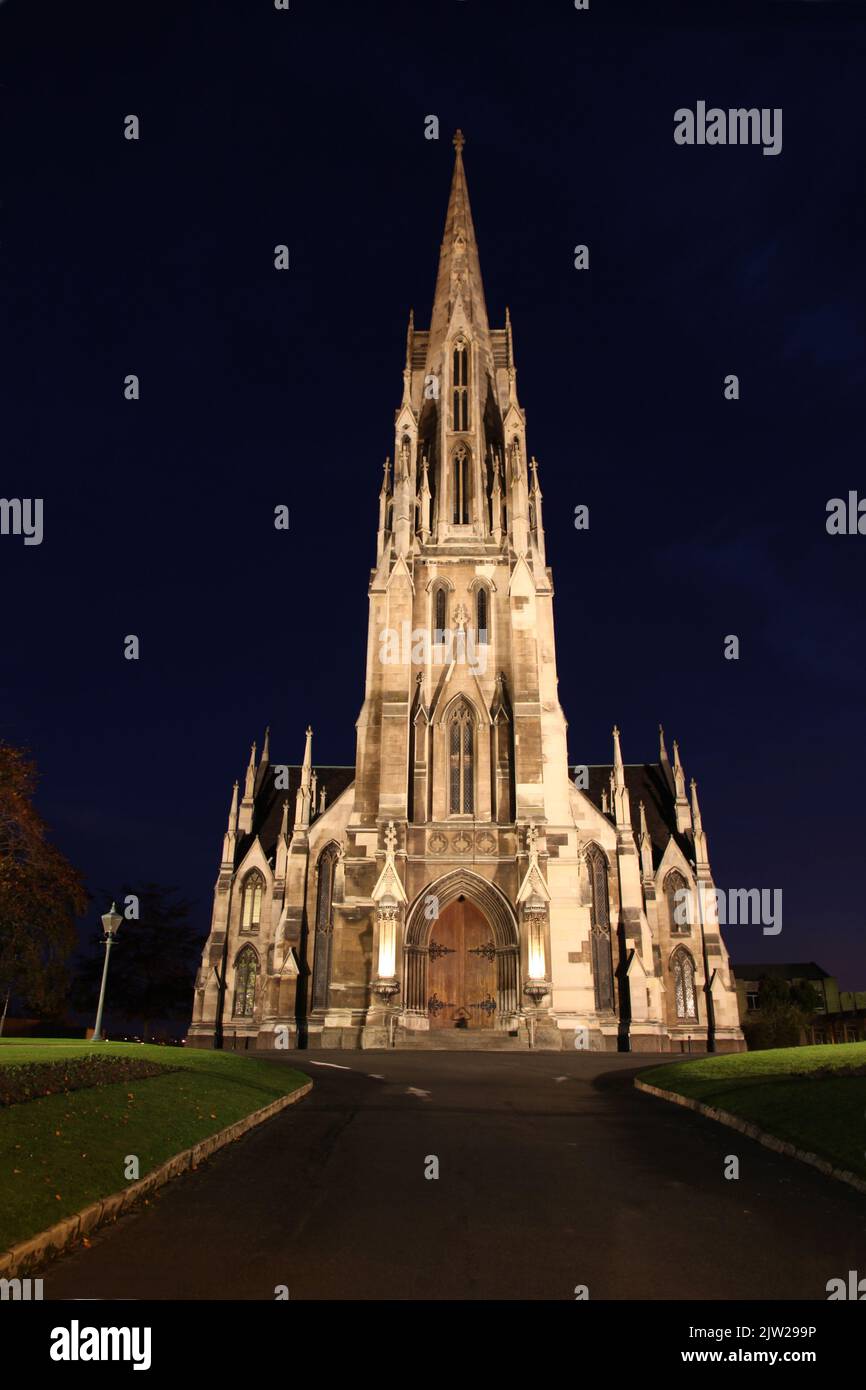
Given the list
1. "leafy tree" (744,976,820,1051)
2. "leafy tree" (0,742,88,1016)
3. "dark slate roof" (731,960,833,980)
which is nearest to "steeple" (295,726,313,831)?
"leafy tree" (0,742,88,1016)

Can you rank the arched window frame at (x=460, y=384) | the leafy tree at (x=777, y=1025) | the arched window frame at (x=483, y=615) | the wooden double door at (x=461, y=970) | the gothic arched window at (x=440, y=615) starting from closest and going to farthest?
the wooden double door at (x=461, y=970) → the arched window frame at (x=483, y=615) → the gothic arched window at (x=440, y=615) → the arched window frame at (x=460, y=384) → the leafy tree at (x=777, y=1025)

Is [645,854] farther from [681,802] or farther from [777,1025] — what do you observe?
[777,1025]

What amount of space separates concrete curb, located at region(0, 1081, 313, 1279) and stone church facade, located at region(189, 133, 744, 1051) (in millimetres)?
22142

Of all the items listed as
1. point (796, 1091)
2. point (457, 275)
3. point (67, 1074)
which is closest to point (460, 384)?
point (457, 275)

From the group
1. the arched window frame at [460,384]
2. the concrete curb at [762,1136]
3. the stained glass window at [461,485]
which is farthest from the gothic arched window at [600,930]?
the arched window frame at [460,384]

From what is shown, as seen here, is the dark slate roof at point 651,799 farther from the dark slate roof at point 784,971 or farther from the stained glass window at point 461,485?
the dark slate roof at point 784,971

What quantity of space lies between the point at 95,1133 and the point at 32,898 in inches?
398

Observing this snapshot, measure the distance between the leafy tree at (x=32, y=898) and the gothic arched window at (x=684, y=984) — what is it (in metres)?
30.9

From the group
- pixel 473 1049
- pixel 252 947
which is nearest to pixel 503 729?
pixel 473 1049

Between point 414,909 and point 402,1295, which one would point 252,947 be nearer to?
point 414,909

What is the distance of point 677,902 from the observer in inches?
1746

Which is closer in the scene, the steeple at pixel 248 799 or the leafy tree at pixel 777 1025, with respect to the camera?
the steeple at pixel 248 799

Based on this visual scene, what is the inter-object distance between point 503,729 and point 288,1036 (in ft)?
49.8

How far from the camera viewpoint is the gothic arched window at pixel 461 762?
3825 cm
